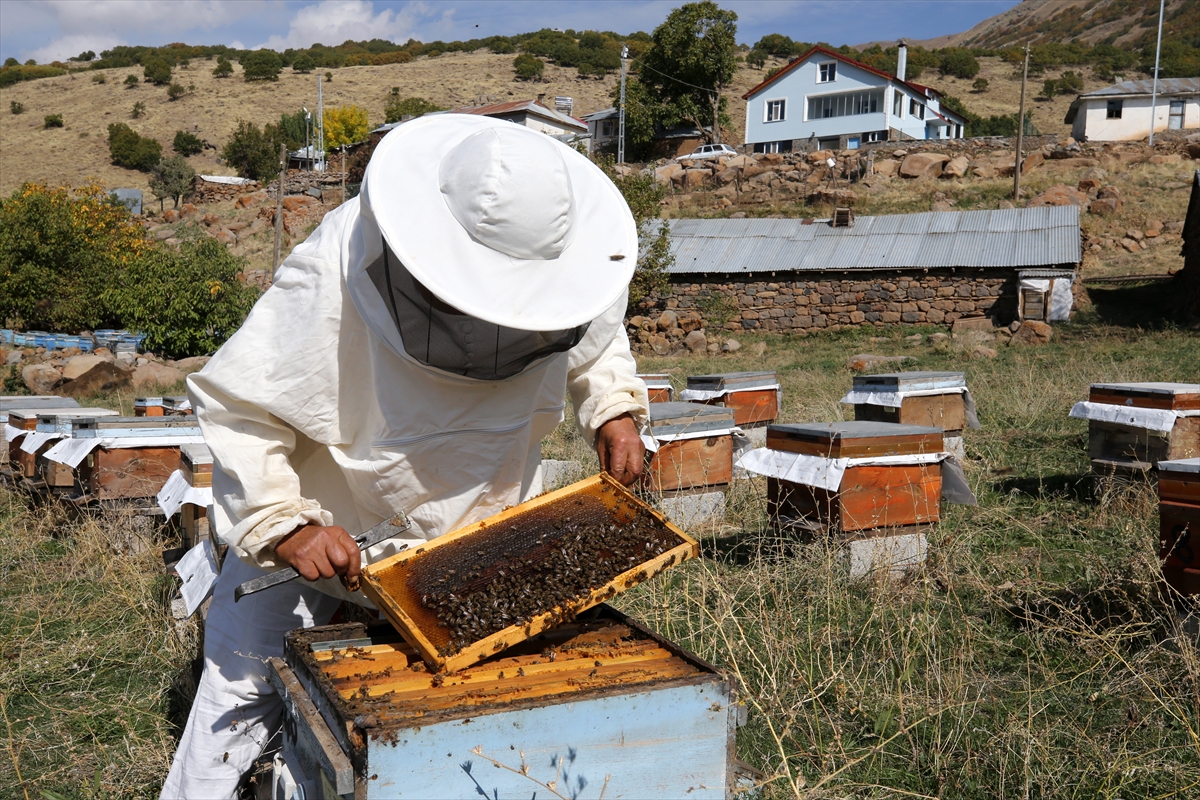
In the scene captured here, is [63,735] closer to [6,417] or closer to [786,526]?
[786,526]

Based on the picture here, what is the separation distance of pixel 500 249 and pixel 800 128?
48847mm

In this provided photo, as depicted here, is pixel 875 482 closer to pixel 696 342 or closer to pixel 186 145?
pixel 696 342

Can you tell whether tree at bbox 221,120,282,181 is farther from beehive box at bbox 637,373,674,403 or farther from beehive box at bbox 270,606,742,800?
beehive box at bbox 270,606,742,800

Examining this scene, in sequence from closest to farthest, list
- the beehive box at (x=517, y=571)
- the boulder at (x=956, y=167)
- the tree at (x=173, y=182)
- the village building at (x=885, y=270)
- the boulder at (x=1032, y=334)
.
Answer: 1. the beehive box at (x=517, y=571)
2. the boulder at (x=1032, y=334)
3. the village building at (x=885, y=270)
4. the boulder at (x=956, y=167)
5. the tree at (x=173, y=182)

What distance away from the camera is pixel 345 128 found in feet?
173

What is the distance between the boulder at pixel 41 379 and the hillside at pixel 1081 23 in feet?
316

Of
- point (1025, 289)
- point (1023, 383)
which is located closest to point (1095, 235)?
point (1025, 289)

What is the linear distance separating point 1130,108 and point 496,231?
159 ft

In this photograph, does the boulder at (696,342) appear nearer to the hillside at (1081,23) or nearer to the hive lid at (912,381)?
the hive lid at (912,381)

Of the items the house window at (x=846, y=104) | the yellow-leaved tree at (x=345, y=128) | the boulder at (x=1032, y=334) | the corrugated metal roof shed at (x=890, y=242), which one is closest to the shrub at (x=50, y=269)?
the corrugated metal roof shed at (x=890, y=242)

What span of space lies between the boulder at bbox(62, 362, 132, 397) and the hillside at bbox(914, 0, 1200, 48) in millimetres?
95380

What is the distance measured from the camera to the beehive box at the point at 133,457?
18.3 ft

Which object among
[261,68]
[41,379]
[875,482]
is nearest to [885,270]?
[41,379]

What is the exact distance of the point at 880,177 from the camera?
3008 centimetres
